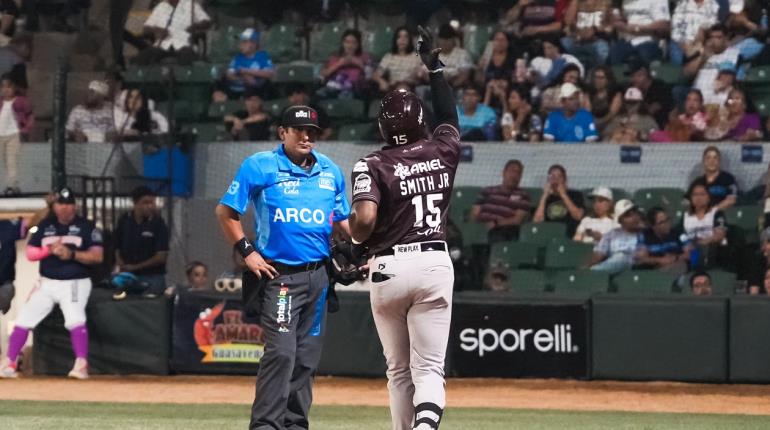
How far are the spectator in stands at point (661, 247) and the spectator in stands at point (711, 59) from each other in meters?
2.12

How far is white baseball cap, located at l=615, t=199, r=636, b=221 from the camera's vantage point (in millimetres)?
15200

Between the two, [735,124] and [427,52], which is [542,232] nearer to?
[735,124]

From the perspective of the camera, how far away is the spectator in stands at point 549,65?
16703 millimetres

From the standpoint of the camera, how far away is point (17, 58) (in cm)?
1838

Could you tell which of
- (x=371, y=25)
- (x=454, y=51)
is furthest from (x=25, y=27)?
(x=454, y=51)

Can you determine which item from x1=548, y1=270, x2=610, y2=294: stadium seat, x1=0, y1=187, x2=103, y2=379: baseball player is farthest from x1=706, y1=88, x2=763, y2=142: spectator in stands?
x1=0, y1=187, x2=103, y2=379: baseball player

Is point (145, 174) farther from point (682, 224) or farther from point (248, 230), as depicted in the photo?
point (682, 224)

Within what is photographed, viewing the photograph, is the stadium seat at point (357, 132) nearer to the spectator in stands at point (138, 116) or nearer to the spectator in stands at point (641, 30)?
the spectator in stands at point (138, 116)

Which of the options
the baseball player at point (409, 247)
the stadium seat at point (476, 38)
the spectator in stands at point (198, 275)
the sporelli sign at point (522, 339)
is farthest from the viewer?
the stadium seat at point (476, 38)

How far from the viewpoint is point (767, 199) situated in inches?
589

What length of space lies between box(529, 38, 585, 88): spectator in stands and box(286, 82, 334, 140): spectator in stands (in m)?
2.59

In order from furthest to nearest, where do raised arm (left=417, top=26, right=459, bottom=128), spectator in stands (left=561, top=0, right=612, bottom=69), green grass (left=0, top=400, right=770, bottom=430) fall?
spectator in stands (left=561, top=0, right=612, bottom=69) < green grass (left=0, top=400, right=770, bottom=430) < raised arm (left=417, top=26, right=459, bottom=128)

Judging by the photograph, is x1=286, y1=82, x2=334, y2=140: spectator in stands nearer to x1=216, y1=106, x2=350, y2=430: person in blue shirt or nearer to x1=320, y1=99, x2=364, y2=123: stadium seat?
x1=320, y1=99, x2=364, y2=123: stadium seat

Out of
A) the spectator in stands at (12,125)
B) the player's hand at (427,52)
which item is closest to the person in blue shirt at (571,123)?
the spectator in stands at (12,125)
